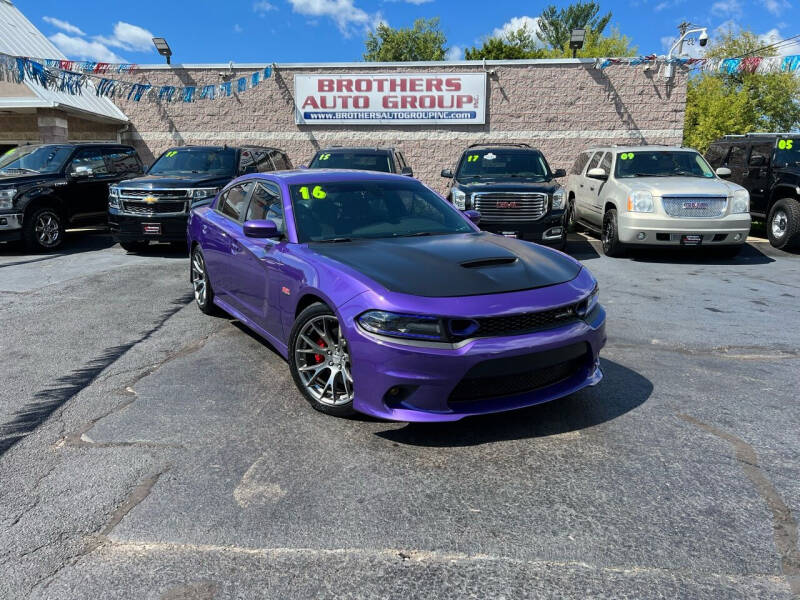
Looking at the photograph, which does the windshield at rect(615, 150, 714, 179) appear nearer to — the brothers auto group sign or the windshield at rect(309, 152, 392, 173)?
the windshield at rect(309, 152, 392, 173)

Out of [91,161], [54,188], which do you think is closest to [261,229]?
[54,188]

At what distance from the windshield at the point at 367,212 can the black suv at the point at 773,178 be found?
24.8 feet

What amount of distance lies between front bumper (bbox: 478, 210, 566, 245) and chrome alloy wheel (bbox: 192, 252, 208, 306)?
Result: 15.4ft

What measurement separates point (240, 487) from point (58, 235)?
392 inches

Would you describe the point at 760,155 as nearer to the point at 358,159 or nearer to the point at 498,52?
the point at 358,159

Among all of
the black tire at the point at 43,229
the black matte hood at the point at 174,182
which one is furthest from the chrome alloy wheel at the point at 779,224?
the black tire at the point at 43,229

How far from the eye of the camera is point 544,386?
364 cm

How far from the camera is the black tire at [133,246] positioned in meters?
10.6

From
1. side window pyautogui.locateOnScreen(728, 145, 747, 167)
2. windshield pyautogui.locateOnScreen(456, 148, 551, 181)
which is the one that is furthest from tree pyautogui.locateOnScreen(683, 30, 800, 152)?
windshield pyautogui.locateOnScreen(456, 148, 551, 181)

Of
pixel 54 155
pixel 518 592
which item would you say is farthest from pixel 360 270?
pixel 54 155

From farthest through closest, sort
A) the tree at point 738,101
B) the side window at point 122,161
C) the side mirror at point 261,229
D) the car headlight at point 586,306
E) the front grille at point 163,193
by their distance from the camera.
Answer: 1. the tree at point 738,101
2. the side window at point 122,161
3. the front grille at point 163,193
4. the side mirror at point 261,229
5. the car headlight at point 586,306

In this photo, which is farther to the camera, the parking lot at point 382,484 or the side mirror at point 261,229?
the side mirror at point 261,229

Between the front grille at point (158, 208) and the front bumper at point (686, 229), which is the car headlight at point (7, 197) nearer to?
the front grille at point (158, 208)

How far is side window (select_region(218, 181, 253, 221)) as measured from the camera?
5551 millimetres
